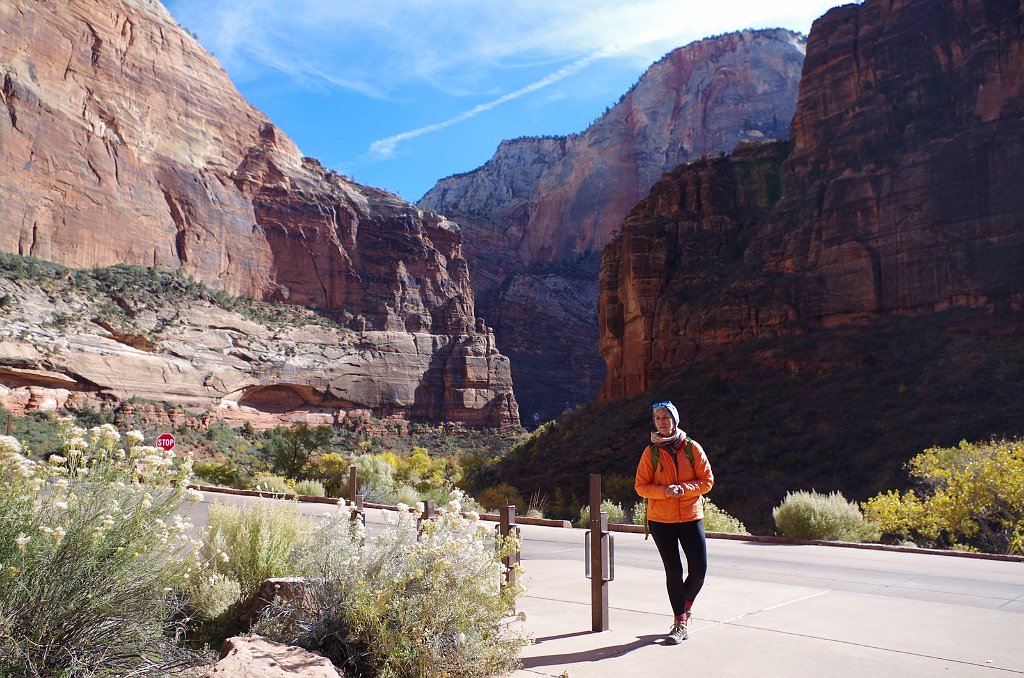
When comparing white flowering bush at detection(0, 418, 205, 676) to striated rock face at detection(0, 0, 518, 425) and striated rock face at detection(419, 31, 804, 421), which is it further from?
striated rock face at detection(419, 31, 804, 421)

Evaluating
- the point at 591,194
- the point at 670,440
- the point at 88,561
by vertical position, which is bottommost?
the point at 88,561

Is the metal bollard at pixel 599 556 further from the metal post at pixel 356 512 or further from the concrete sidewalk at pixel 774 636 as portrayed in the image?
the metal post at pixel 356 512

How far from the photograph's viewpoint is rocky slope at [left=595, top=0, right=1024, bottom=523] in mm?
29172

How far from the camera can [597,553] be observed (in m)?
5.60

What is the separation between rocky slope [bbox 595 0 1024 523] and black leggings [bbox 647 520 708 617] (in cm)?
2023

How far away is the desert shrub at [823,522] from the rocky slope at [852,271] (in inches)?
419

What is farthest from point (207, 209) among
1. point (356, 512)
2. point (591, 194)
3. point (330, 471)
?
point (591, 194)

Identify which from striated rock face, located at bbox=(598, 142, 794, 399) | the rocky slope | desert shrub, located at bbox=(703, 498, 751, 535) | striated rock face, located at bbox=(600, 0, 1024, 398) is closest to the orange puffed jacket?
desert shrub, located at bbox=(703, 498, 751, 535)

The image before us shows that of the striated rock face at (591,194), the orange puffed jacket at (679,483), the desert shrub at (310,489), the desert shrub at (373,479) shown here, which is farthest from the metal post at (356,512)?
the striated rock face at (591,194)

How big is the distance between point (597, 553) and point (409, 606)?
1.85 metres

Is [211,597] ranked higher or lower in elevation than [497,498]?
lower

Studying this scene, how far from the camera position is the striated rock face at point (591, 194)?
4158 inches

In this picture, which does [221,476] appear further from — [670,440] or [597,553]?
[670,440]

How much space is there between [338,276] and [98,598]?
7360 cm
